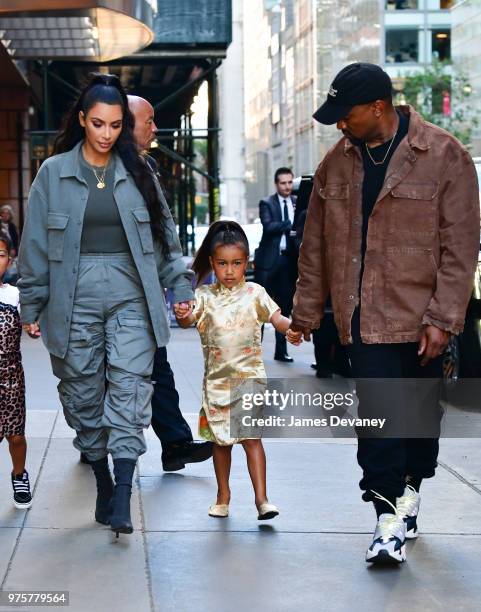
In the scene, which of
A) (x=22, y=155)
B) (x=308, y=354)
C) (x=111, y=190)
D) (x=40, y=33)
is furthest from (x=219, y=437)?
(x=22, y=155)

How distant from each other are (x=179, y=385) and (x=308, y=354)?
128 inches

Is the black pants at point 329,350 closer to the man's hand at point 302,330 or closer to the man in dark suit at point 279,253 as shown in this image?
the man in dark suit at point 279,253

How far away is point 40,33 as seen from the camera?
16766 mm

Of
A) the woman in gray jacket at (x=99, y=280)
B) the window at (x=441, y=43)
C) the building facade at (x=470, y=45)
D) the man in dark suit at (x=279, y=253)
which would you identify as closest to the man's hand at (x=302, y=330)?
the woman in gray jacket at (x=99, y=280)

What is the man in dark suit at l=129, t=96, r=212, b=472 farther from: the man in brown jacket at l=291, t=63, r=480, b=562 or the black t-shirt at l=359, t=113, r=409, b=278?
the black t-shirt at l=359, t=113, r=409, b=278

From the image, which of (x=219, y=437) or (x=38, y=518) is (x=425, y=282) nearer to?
(x=219, y=437)

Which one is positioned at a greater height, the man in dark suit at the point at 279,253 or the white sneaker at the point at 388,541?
the man in dark suit at the point at 279,253

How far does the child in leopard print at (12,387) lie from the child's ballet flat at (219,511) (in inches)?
33.5

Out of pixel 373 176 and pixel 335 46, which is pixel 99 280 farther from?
pixel 335 46

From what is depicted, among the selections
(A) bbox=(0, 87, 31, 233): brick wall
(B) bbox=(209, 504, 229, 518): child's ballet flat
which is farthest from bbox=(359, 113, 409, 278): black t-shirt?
(A) bbox=(0, 87, 31, 233): brick wall

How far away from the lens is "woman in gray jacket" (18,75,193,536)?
5.61 meters

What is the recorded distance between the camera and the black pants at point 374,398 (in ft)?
17.3

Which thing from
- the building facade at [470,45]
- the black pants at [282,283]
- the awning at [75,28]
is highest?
the building facade at [470,45]

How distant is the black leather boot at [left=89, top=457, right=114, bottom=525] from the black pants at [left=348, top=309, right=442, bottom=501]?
117cm
